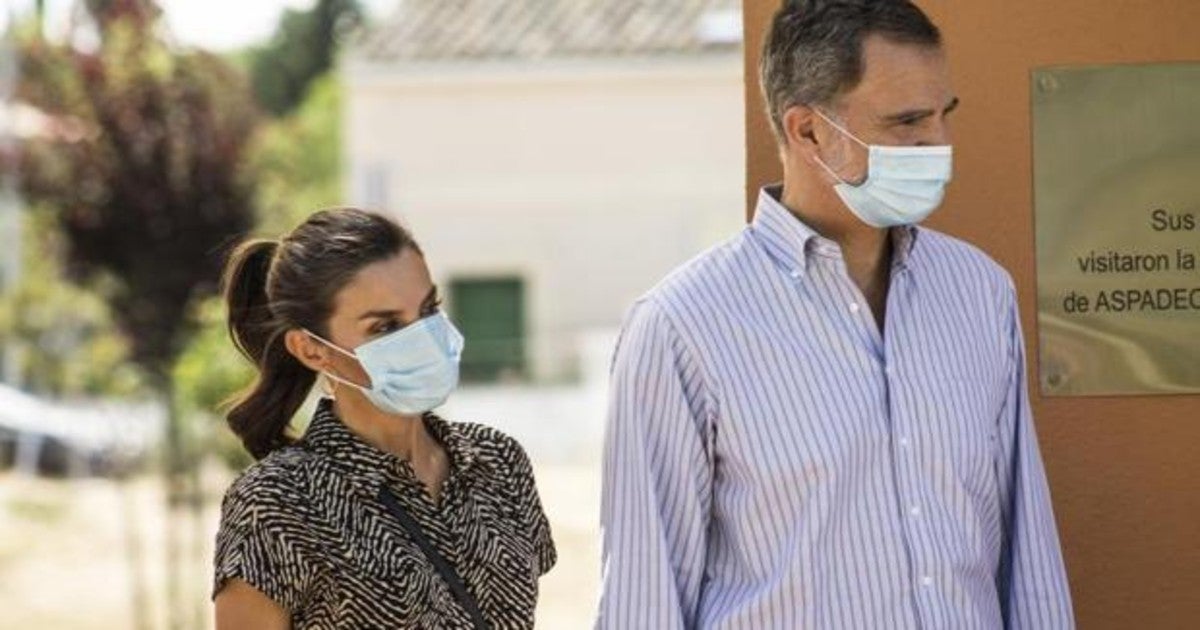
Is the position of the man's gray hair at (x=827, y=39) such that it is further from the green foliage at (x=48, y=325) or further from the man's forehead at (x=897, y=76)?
the green foliage at (x=48, y=325)

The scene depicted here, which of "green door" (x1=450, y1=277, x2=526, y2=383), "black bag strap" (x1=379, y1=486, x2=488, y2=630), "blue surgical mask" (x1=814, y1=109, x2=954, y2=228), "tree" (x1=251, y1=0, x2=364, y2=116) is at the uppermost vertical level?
"blue surgical mask" (x1=814, y1=109, x2=954, y2=228)

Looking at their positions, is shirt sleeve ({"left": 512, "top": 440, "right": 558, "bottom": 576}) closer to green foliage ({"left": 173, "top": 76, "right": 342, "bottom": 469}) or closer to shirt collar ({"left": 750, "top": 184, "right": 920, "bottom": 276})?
shirt collar ({"left": 750, "top": 184, "right": 920, "bottom": 276})

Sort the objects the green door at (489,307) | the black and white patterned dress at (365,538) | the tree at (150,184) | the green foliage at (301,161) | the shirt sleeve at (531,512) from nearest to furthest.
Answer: the black and white patterned dress at (365,538) → the shirt sleeve at (531,512) → the tree at (150,184) → the green foliage at (301,161) → the green door at (489,307)

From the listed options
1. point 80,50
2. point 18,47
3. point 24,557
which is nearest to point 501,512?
point 80,50

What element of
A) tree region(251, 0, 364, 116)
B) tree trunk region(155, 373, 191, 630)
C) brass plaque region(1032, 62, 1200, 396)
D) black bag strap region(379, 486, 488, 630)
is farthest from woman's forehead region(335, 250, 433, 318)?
tree region(251, 0, 364, 116)

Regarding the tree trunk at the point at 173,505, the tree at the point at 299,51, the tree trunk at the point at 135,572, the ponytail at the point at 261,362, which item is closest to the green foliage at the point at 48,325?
the tree trunk at the point at 135,572

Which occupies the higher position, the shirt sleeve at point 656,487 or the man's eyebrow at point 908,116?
the man's eyebrow at point 908,116

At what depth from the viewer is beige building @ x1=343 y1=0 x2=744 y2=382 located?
34906 mm

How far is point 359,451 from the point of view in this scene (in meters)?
3.94

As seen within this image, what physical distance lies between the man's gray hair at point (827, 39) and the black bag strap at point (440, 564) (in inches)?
32.7

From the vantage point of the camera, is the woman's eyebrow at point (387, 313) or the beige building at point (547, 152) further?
the beige building at point (547, 152)

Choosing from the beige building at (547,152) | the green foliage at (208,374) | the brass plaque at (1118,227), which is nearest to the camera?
the brass plaque at (1118,227)

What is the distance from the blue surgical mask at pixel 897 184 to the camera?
11.4 feet

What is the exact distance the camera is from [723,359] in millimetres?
3494
